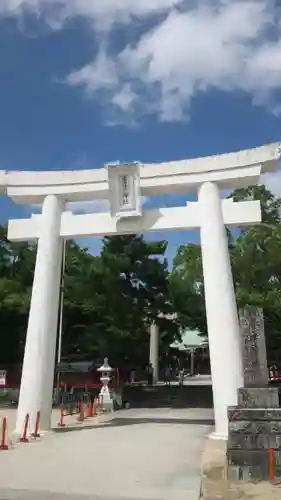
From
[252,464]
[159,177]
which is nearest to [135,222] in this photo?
[159,177]

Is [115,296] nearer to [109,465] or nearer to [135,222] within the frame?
[135,222]

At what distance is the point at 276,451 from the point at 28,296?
812 inches

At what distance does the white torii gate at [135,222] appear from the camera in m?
13.6

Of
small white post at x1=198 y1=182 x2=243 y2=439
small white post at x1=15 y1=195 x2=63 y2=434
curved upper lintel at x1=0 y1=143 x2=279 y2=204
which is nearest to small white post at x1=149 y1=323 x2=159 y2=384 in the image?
curved upper lintel at x1=0 y1=143 x2=279 y2=204

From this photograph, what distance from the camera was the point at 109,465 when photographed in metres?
9.54

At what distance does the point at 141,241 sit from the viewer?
26438 mm

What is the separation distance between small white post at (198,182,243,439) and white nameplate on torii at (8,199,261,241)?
0.31 metres

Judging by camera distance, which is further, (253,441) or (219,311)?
(219,311)

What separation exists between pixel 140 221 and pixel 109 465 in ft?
23.5

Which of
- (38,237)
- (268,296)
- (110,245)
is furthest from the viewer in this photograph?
(110,245)

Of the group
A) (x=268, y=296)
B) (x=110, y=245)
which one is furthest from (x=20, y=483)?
(x=110, y=245)

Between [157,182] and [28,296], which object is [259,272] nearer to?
[157,182]

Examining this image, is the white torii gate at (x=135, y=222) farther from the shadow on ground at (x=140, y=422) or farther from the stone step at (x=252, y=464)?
the stone step at (x=252, y=464)

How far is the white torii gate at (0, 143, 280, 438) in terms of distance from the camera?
44.6 ft
